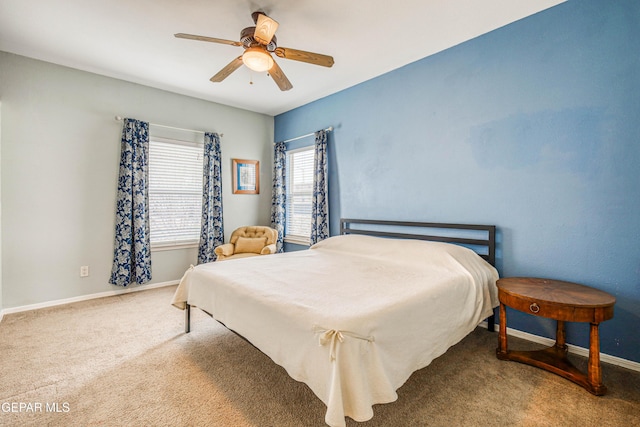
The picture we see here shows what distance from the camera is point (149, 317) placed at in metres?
2.98

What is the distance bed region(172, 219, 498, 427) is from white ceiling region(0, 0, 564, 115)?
6.01 feet

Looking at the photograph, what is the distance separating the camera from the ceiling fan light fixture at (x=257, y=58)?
2.20 meters

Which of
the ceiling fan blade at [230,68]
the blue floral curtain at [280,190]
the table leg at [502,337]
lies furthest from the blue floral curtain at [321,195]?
the table leg at [502,337]

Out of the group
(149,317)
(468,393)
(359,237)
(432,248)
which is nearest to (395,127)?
(359,237)

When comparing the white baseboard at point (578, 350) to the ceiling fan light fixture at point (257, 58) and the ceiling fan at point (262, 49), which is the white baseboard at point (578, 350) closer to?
the ceiling fan at point (262, 49)

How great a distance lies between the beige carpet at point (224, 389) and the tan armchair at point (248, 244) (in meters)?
1.50

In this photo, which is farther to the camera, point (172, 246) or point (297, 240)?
point (297, 240)

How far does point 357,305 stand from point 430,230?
185 centimetres

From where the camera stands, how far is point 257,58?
7.30ft

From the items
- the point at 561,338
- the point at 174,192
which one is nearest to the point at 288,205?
the point at 174,192

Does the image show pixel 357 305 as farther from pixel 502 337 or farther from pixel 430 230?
pixel 430 230

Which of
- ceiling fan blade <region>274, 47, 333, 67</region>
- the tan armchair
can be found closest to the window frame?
the tan armchair

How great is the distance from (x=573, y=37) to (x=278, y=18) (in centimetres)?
233

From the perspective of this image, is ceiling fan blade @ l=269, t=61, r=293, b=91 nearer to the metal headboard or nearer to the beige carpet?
the metal headboard
